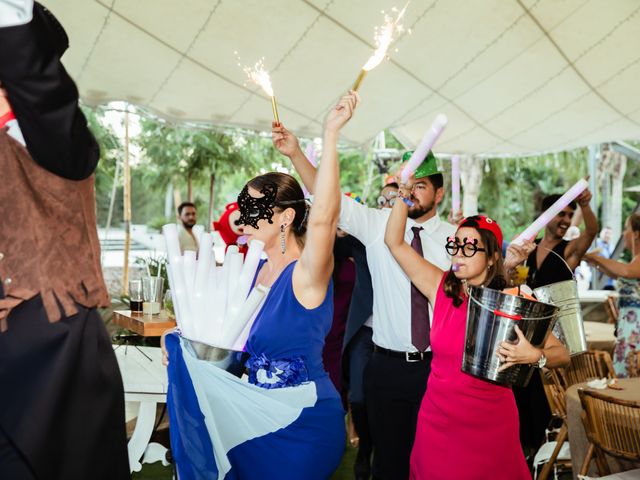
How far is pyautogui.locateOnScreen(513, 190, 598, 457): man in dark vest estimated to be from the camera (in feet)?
15.7

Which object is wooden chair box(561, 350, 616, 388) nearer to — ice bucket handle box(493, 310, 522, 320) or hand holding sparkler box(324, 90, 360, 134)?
ice bucket handle box(493, 310, 522, 320)

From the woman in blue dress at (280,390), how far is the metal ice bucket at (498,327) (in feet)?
1.75

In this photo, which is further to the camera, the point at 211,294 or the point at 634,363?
the point at 634,363

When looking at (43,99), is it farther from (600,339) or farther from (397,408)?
(600,339)

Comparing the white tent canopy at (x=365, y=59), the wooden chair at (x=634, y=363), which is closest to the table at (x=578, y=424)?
the wooden chair at (x=634, y=363)

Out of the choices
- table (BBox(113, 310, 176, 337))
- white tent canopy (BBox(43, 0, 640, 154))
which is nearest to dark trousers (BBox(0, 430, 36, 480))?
table (BBox(113, 310, 176, 337))

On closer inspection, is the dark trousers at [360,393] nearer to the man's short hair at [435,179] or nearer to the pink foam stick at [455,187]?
the pink foam stick at [455,187]

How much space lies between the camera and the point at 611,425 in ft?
11.9

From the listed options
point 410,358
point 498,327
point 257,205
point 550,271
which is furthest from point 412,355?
point 550,271

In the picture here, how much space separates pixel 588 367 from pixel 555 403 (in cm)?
40

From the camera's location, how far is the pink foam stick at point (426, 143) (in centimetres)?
236

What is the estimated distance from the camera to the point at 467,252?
3.08 meters

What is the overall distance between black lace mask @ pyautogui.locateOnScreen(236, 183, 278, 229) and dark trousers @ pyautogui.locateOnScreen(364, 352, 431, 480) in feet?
3.86

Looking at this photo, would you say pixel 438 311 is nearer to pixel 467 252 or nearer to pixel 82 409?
pixel 467 252
